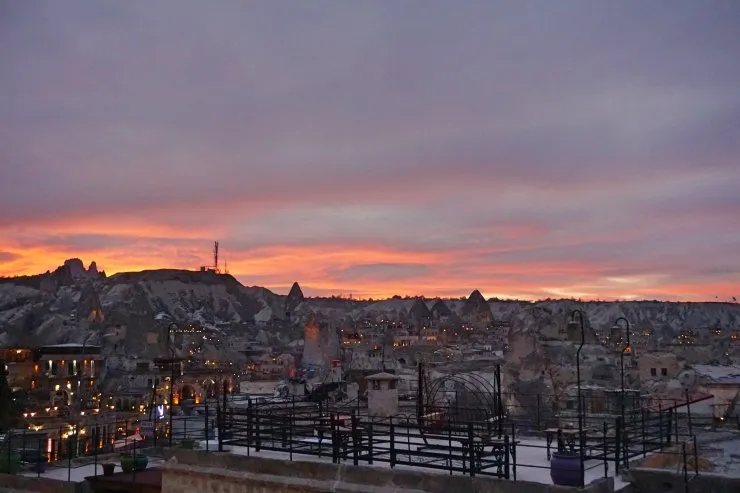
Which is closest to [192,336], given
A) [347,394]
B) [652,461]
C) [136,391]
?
[136,391]

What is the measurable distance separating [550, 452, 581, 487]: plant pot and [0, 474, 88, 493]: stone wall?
37.3 feet

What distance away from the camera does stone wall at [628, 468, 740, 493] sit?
1168cm

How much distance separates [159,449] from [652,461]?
1464cm

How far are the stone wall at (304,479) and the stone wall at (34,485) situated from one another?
131 inches

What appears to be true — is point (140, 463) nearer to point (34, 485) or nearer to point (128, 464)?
point (128, 464)

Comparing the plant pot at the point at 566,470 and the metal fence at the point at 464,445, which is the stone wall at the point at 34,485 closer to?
the metal fence at the point at 464,445

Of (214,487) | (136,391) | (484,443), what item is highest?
(484,443)

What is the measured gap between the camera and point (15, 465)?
18422 millimetres

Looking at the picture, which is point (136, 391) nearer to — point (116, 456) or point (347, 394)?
point (347, 394)

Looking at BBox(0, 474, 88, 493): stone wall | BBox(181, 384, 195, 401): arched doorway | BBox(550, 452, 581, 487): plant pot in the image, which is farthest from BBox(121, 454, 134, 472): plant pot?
BBox(181, 384, 195, 401): arched doorway

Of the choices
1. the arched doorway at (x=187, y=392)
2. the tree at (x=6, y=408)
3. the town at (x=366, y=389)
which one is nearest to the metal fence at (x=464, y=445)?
the town at (x=366, y=389)

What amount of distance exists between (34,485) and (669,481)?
1448cm

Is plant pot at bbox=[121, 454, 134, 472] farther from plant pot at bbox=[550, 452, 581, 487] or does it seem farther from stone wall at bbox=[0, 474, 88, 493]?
plant pot at bbox=[550, 452, 581, 487]

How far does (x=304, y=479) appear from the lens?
12.6 m
